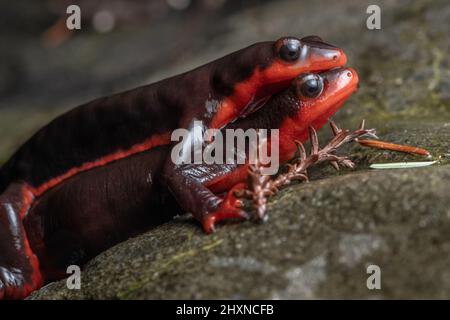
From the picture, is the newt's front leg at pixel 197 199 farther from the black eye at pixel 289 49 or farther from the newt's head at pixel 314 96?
the black eye at pixel 289 49

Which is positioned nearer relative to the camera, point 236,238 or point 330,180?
point 236,238

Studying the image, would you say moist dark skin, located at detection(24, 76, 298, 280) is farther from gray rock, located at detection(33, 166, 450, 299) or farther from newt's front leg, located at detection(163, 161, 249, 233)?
gray rock, located at detection(33, 166, 450, 299)

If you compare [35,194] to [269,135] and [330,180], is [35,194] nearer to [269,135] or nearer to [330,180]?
[269,135]

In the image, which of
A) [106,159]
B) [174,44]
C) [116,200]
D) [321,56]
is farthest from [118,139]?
[174,44]

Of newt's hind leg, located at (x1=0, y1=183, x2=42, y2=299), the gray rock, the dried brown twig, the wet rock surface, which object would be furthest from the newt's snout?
newt's hind leg, located at (x1=0, y1=183, x2=42, y2=299)

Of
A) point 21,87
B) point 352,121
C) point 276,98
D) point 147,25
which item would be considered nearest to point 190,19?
point 147,25

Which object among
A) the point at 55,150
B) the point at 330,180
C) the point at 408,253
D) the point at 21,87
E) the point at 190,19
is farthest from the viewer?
the point at 190,19
